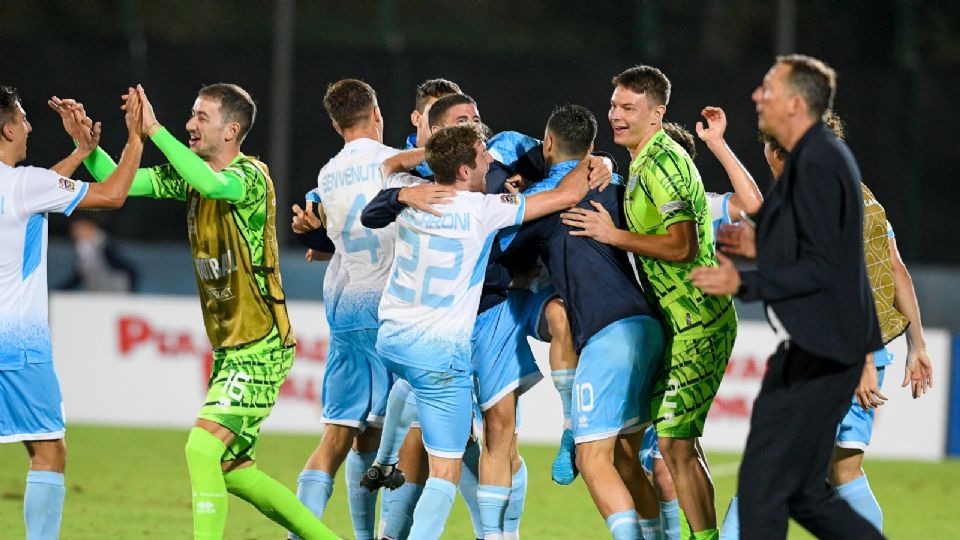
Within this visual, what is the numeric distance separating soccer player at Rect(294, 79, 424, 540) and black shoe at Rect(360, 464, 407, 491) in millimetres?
436

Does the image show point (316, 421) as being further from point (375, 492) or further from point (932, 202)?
point (932, 202)

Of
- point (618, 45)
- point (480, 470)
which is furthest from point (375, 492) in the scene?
point (618, 45)

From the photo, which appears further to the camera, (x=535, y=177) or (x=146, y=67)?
(x=146, y=67)

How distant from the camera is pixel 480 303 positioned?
22.0 feet

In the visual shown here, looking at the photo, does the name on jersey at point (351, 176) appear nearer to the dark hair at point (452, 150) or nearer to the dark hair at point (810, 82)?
the dark hair at point (452, 150)

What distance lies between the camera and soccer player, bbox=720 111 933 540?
6.51 meters

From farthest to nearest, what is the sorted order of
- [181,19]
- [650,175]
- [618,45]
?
[181,19] → [618,45] → [650,175]

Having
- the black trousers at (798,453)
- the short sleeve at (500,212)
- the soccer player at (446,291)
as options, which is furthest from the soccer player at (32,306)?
the black trousers at (798,453)

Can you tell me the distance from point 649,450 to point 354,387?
1570mm

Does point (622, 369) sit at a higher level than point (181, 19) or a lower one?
lower

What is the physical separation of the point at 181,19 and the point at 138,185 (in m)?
14.3

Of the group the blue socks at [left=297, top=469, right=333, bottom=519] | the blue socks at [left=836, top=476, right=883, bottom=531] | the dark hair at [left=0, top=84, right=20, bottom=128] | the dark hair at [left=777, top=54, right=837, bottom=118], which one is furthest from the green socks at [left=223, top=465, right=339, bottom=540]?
the dark hair at [left=777, top=54, right=837, bottom=118]

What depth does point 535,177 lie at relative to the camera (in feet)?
22.4

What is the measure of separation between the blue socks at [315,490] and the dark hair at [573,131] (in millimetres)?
2094
